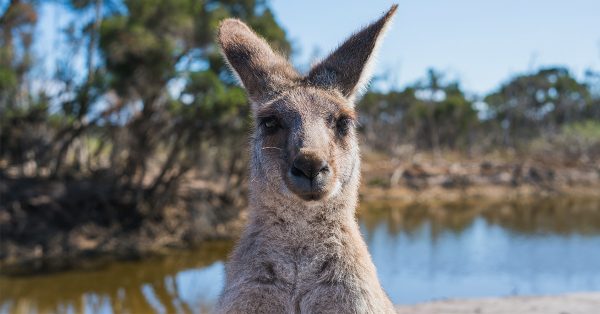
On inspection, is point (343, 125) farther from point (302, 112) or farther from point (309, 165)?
point (309, 165)

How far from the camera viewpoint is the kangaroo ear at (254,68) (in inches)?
138

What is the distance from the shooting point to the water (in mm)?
14500

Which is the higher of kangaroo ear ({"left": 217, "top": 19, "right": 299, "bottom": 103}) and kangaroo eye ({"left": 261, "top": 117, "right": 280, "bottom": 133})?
kangaroo ear ({"left": 217, "top": 19, "right": 299, "bottom": 103})

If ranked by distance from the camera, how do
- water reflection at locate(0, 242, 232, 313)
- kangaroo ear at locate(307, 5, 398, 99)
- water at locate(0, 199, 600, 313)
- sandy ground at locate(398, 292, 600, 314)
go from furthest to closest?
water at locate(0, 199, 600, 313) < water reflection at locate(0, 242, 232, 313) < sandy ground at locate(398, 292, 600, 314) < kangaroo ear at locate(307, 5, 398, 99)

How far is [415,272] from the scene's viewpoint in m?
16.9

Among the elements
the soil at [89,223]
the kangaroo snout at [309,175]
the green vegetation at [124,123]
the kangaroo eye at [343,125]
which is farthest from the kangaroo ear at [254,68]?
the soil at [89,223]

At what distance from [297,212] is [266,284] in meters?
0.45

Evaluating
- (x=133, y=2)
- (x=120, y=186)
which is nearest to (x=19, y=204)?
(x=120, y=186)

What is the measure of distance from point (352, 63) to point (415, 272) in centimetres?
1440

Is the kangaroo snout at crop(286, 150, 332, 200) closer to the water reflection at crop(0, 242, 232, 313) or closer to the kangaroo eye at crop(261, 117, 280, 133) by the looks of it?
the kangaroo eye at crop(261, 117, 280, 133)

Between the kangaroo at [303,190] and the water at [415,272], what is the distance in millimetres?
7210

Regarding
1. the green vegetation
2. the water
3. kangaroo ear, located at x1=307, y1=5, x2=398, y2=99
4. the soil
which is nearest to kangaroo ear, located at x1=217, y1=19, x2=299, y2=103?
kangaroo ear, located at x1=307, y1=5, x2=398, y2=99

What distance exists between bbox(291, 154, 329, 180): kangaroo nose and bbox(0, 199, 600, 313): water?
25.3 feet

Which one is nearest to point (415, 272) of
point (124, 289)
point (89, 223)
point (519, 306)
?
point (124, 289)
